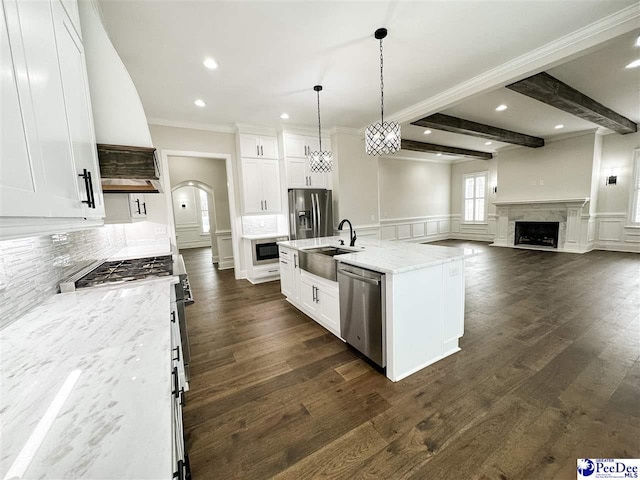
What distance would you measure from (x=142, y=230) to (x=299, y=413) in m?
4.09

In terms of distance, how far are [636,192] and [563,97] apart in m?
4.79

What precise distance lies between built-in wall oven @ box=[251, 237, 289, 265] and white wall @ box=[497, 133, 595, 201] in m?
7.25

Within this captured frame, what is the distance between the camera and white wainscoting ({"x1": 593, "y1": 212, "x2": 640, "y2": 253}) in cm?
620

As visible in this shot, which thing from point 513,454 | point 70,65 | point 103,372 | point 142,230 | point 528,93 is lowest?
point 513,454

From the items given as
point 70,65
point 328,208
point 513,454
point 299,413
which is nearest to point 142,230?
point 328,208

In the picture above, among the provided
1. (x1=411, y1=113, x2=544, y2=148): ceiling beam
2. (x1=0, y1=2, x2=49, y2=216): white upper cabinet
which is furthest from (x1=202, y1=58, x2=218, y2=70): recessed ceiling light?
(x1=411, y1=113, x2=544, y2=148): ceiling beam

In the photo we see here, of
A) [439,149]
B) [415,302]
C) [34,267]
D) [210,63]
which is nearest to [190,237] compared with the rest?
[210,63]

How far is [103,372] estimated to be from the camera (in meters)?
0.79

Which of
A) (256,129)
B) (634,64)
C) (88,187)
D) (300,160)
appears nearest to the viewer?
(88,187)

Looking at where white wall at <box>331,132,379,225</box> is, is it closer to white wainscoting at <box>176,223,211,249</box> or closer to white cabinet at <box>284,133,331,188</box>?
white cabinet at <box>284,133,331,188</box>

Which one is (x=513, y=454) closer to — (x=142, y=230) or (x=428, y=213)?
(x=142, y=230)

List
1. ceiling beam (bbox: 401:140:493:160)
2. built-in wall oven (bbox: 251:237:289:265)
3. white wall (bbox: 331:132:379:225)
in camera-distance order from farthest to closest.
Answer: ceiling beam (bbox: 401:140:493:160) → white wall (bbox: 331:132:379:225) → built-in wall oven (bbox: 251:237:289:265)

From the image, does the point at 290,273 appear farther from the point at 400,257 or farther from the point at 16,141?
the point at 16,141

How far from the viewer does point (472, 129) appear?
5.27m
